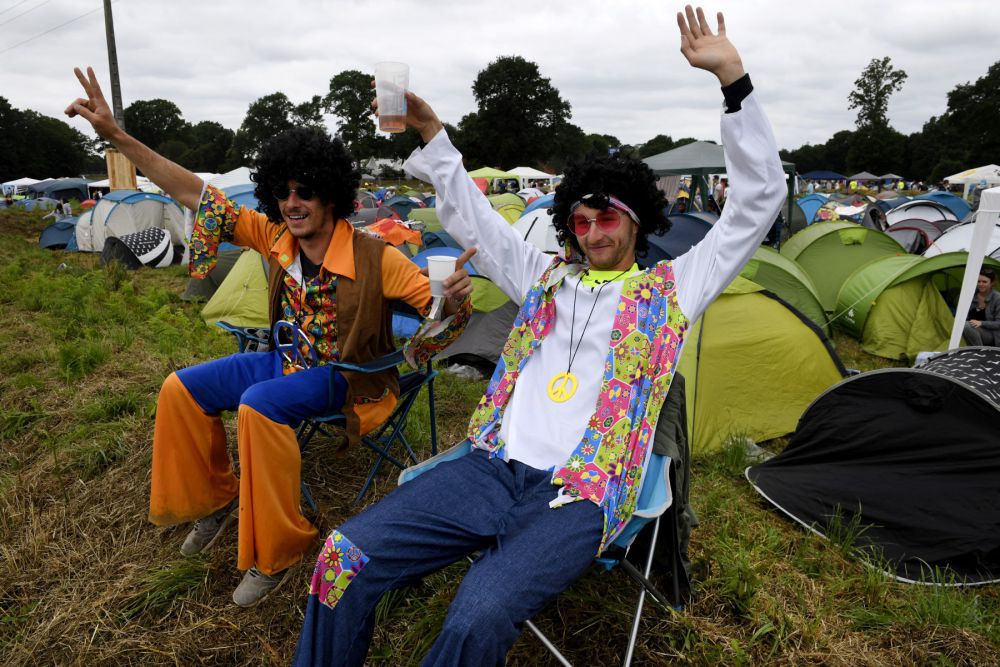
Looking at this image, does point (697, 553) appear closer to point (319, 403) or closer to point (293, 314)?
point (319, 403)

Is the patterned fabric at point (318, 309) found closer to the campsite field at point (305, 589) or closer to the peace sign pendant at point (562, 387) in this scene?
the campsite field at point (305, 589)

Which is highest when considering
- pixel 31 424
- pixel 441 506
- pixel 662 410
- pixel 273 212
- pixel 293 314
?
pixel 273 212

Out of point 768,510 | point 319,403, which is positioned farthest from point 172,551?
point 768,510

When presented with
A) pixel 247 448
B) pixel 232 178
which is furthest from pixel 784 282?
pixel 232 178

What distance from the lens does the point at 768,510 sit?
9.95 feet

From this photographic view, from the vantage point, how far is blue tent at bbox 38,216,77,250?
11.8 metres

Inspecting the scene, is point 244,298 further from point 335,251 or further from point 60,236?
point 60,236

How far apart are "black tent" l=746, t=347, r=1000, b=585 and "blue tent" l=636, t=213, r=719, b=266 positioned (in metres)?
3.01

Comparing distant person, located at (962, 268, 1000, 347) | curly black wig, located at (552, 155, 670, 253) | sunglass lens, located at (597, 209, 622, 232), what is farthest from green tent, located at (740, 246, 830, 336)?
sunglass lens, located at (597, 209, 622, 232)

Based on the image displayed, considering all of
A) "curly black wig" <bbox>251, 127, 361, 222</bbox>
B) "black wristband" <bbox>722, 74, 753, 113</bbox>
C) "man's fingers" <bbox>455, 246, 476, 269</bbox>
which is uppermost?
"black wristband" <bbox>722, 74, 753, 113</bbox>

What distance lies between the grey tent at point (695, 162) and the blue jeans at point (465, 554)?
9.05 metres

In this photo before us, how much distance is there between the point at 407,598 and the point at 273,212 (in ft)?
5.31

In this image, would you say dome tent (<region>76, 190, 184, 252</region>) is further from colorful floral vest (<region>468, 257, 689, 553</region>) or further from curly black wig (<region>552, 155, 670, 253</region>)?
colorful floral vest (<region>468, 257, 689, 553</region>)

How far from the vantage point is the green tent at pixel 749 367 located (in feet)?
12.3
